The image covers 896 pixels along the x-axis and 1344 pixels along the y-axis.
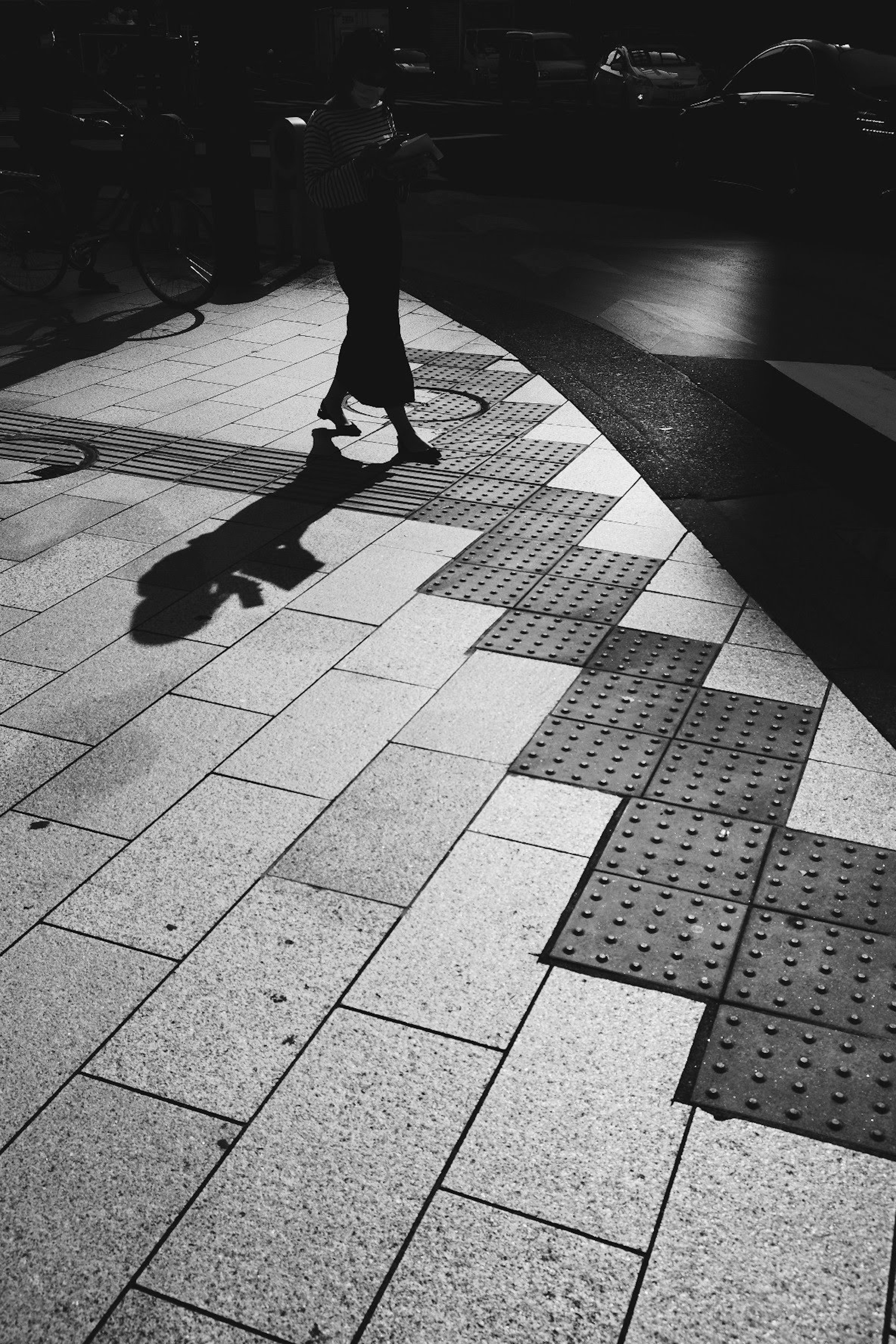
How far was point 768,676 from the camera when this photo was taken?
4.52 meters

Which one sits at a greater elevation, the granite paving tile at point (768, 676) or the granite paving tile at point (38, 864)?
the granite paving tile at point (38, 864)

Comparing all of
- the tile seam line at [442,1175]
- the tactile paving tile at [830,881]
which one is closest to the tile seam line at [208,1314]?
the tile seam line at [442,1175]

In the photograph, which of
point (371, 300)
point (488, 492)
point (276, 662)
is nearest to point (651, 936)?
point (276, 662)

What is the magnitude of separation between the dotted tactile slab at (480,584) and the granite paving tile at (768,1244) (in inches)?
112

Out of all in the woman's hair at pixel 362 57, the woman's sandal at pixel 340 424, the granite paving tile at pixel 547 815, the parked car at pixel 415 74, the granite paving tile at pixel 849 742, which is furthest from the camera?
the parked car at pixel 415 74

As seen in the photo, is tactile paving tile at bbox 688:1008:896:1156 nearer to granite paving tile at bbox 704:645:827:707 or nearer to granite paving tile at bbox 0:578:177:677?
granite paving tile at bbox 704:645:827:707

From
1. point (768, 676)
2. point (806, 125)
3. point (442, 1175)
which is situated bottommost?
point (768, 676)

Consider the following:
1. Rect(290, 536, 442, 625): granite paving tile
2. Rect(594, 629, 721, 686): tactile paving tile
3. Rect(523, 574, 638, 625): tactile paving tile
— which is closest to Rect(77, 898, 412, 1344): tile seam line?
Rect(594, 629, 721, 686): tactile paving tile

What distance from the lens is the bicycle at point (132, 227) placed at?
9711mm

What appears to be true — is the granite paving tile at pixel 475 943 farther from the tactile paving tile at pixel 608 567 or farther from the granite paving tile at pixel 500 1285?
the tactile paving tile at pixel 608 567

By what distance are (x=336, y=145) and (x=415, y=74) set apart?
126ft

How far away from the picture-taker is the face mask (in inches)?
236

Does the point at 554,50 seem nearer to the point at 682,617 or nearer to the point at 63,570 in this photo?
the point at 63,570

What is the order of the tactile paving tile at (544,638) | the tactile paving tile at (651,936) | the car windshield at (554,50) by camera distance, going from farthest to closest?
the car windshield at (554,50), the tactile paving tile at (544,638), the tactile paving tile at (651,936)
